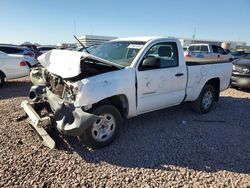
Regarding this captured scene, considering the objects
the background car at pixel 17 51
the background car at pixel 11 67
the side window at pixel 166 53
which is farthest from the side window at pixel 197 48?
the side window at pixel 166 53

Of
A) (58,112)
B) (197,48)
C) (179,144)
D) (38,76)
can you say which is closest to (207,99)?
(179,144)

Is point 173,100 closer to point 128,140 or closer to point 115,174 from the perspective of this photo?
point 128,140

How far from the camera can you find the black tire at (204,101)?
577 cm

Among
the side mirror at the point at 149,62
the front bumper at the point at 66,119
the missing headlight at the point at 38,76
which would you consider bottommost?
the front bumper at the point at 66,119

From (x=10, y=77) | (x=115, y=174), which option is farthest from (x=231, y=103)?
(x=10, y=77)

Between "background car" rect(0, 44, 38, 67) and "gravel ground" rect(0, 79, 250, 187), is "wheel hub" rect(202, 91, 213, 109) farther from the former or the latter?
"background car" rect(0, 44, 38, 67)

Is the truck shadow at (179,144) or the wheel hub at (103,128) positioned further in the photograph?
the wheel hub at (103,128)

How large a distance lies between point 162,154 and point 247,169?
4.26 feet

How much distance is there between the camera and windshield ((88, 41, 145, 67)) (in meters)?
4.30

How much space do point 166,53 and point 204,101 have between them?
Result: 1.85 meters

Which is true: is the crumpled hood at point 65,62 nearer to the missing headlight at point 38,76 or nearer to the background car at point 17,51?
the missing headlight at point 38,76

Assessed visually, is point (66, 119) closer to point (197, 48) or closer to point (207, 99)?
point (207, 99)

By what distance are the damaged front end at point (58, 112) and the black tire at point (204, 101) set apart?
10.8ft

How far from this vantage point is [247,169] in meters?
3.49
